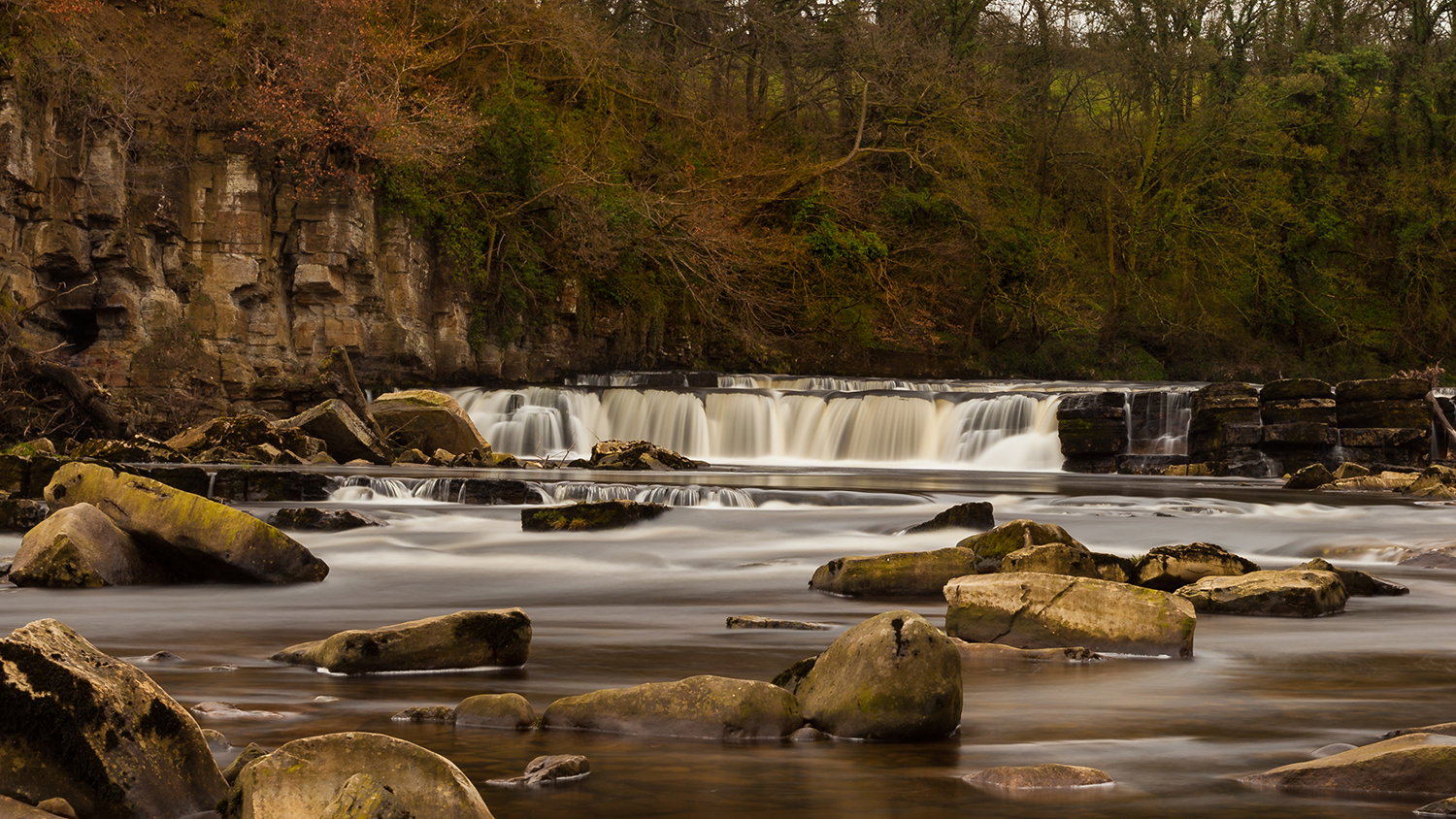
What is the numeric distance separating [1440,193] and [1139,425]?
16952 mm

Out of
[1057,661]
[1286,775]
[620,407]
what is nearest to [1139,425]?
[620,407]

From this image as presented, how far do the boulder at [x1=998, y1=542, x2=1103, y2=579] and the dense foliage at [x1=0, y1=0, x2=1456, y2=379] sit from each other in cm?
1785

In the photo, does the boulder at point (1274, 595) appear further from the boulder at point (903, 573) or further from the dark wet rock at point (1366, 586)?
the boulder at point (903, 573)

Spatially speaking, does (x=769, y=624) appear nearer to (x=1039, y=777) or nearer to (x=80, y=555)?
(x=1039, y=777)

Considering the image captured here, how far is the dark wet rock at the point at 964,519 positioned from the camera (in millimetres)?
10164

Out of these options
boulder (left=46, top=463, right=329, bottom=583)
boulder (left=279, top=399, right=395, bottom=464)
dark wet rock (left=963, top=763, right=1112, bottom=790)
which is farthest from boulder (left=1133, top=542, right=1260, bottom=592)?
boulder (left=279, top=399, right=395, bottom=464)

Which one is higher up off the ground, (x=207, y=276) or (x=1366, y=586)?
(x=207, y=276)

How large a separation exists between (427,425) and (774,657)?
14.1m

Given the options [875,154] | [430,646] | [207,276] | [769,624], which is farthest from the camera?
[875,154]

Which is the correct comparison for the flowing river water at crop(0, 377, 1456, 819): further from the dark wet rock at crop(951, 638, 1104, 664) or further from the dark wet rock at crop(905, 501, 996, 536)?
the dark wet rock at crop(905, 501, 996, 536)

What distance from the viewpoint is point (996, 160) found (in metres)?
32.2

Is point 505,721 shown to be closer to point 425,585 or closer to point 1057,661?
point 1057,661

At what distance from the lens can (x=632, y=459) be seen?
723 inches

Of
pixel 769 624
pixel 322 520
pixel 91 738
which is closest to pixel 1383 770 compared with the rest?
pixel 91 738
